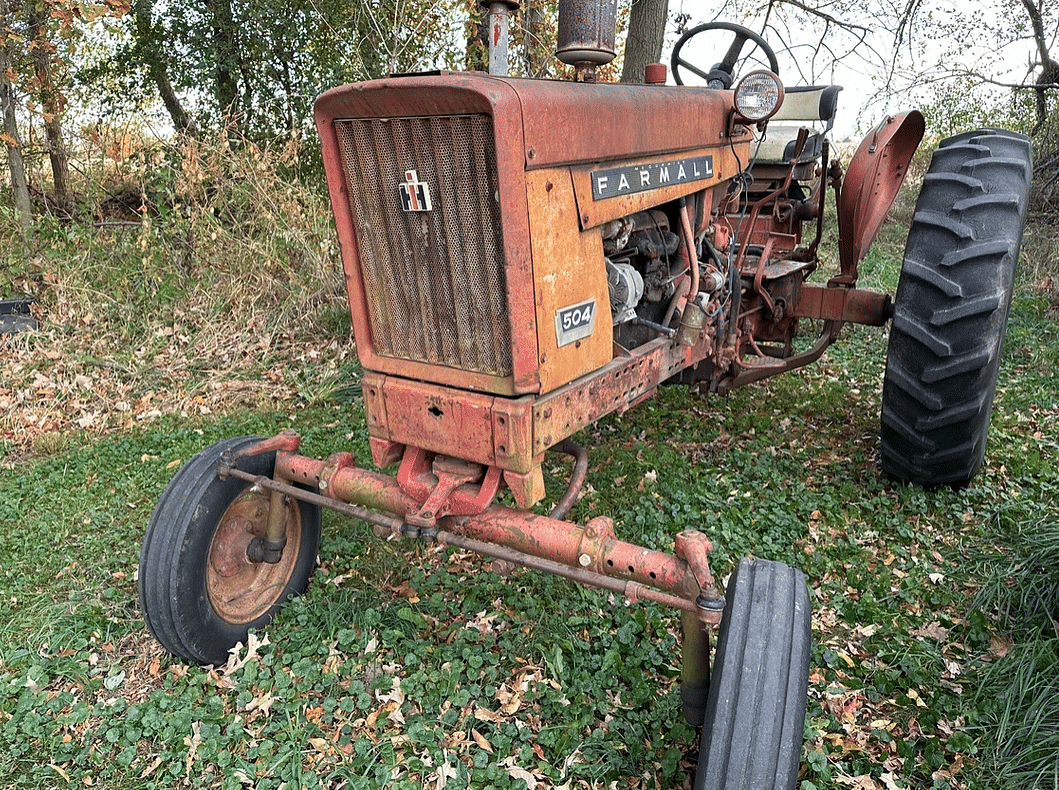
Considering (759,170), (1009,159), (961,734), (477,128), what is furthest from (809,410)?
(477,128)

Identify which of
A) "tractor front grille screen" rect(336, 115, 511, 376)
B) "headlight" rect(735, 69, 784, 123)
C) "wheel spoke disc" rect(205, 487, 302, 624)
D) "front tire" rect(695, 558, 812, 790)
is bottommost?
"wheel spoke disc" rect(205, 487, 302, 624)

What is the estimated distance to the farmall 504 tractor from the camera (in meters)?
2.02

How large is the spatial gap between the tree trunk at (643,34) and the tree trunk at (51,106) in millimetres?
4968

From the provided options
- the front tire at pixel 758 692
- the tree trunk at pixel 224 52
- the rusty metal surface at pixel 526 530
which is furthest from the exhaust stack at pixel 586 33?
the tree trunk at pixel 224 52

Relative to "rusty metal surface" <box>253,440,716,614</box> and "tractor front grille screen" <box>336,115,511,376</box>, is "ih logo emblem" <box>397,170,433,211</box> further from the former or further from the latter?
"rusty metal surface" <box>253,440,716,614</box>

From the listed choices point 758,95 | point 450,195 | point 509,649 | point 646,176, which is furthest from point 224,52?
point 509,649

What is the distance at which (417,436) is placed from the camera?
8.00ft

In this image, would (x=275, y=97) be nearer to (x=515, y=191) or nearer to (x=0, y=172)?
(x=0, y=172)

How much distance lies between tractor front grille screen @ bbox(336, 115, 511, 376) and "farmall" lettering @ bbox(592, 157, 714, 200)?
417 millimetres

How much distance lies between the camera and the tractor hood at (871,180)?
377cm

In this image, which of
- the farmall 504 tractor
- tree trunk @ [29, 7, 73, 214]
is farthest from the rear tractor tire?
tree trunk @ [29, 7, 73, 214]

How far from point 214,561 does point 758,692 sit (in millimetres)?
1967

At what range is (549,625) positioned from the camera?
116 inches

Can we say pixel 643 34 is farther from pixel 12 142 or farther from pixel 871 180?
pixel 12 142
